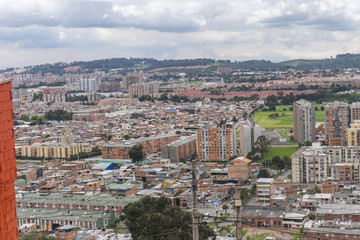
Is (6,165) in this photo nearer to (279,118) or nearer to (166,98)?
(279,118)

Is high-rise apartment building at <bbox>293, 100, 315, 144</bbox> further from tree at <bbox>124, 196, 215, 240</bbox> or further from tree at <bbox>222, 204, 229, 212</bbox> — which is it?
tree at <bbox>124, 196, 215, 240</bbox>

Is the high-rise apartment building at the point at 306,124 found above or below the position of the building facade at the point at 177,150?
above

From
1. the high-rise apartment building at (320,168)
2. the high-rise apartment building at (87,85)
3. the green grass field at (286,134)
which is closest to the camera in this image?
the high-rise apartment building at (320,168)

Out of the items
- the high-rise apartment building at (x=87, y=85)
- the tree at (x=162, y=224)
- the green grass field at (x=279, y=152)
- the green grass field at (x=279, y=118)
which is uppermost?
the high-rise apartment building at (x=87, y=85)

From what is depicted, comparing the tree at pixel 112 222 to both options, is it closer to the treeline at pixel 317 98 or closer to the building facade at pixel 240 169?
the building facade at pixel 240 169

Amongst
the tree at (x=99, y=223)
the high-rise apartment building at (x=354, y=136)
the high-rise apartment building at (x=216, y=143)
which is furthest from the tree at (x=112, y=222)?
the high-rise apartment building at (x=354, y=136)

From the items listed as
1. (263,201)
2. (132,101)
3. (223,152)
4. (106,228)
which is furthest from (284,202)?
(132,101)

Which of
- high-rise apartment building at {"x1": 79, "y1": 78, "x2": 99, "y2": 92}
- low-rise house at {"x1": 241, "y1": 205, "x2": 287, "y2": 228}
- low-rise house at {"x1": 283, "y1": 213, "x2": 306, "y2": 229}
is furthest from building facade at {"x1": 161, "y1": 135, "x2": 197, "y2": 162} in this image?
high-rise apartment building at {"x1": 79, "y1": 78, "x2": 99, "y2": 92}
